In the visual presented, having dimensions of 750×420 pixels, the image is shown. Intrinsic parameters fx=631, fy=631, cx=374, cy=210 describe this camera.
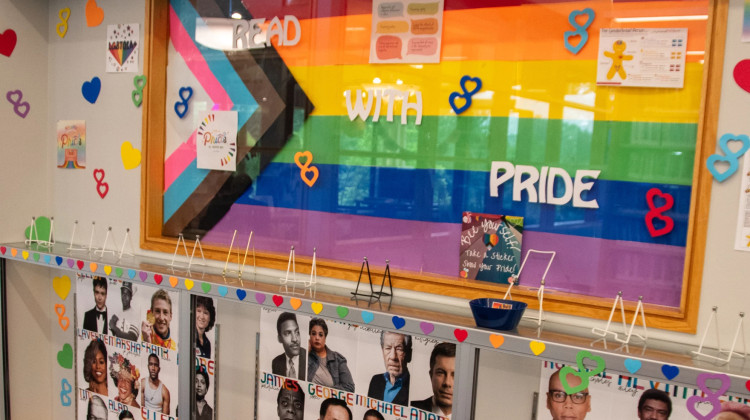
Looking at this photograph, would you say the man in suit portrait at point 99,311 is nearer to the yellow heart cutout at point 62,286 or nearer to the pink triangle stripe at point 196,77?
the yellow heart cutout at point 62,286

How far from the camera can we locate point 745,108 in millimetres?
1793

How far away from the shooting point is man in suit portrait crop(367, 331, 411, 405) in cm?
221

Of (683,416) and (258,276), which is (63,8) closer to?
(258,276)

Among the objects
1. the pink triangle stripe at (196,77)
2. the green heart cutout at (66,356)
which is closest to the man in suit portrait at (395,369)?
the pink triangle stripe at (196,77)

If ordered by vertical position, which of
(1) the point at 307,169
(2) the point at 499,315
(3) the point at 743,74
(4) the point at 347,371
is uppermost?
(3) the point at 743,74

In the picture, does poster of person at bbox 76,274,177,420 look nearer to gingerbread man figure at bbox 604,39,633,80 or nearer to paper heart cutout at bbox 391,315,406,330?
paper heart cutout at bbox 391,315,406,330

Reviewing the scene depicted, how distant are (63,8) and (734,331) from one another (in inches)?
129

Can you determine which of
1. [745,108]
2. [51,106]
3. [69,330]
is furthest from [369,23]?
[69,330]

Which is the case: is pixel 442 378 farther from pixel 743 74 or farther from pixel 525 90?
pixel 743 74

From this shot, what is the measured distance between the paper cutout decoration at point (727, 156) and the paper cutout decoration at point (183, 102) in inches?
83.7

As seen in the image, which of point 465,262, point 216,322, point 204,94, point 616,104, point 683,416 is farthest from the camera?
point 204,94

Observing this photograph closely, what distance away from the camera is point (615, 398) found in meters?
1.86

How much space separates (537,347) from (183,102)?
1936 millimetres

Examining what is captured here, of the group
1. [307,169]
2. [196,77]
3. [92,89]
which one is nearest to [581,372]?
[307,169]
